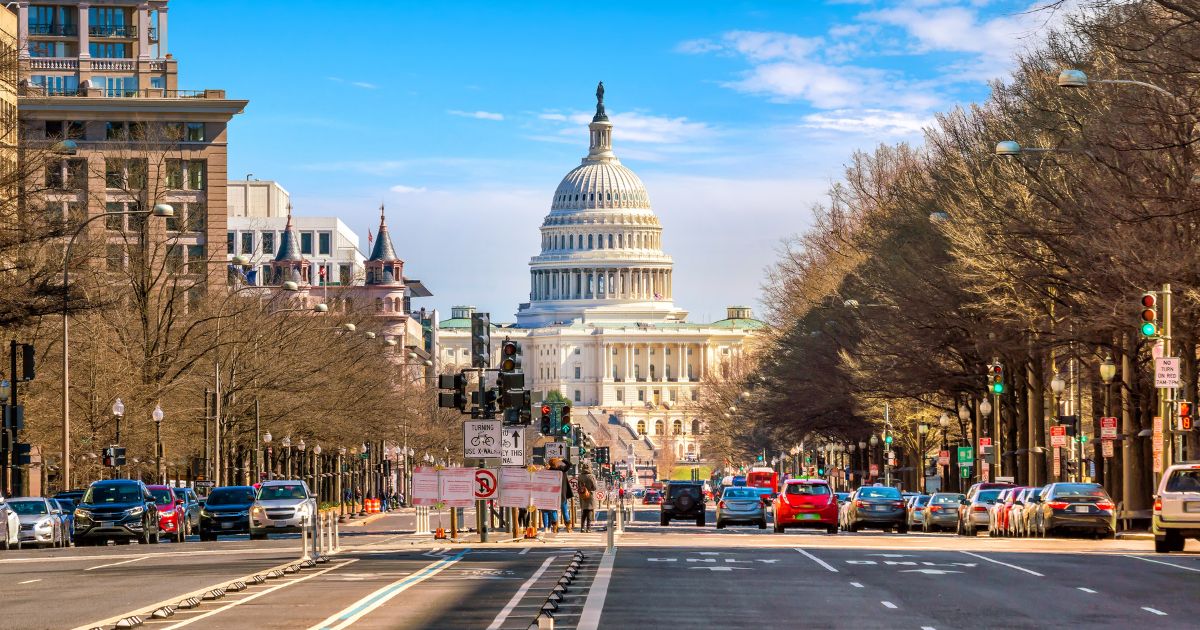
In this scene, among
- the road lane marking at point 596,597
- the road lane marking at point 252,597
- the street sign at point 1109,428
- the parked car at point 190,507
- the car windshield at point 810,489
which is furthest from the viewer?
the car windshield at point 810,489

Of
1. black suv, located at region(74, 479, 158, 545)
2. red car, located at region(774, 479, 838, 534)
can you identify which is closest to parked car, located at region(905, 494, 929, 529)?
red car, located at region(774, 479, 838, 534)

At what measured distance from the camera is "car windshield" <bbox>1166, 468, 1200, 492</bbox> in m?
36.3

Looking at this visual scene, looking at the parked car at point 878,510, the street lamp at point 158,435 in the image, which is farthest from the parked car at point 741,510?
the street lamp at point 158,435

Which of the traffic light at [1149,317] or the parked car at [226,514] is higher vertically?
the traffic light at [1149,317]

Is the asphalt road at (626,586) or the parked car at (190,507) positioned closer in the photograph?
the asphalt road at (626,586)

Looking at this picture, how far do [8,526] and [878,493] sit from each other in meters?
27.2

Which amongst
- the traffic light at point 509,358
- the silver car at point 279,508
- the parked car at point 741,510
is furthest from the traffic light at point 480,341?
the parked car at point 741,510

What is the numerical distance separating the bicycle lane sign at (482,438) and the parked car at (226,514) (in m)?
12.7

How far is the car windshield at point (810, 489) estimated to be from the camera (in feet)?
198

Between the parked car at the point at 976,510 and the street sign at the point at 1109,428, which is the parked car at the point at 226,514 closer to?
the parked car at the point at 976,510

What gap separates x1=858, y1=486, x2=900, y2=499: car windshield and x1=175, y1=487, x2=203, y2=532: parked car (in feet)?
62.2

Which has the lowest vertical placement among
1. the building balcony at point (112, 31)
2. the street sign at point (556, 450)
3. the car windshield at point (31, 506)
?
the car windshield at point (31, 506)

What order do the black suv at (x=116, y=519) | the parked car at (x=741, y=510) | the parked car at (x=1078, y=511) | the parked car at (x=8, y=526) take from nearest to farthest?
the parked car at (x=8, y=526), the parked car at (x=1078, y=511), the black suv at (x=116, y=519), the parked car at (x=741, y=510)

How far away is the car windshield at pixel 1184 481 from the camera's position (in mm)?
36344
